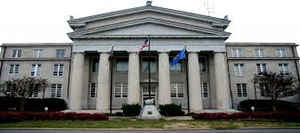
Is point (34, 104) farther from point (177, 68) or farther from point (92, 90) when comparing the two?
point (177, 68)

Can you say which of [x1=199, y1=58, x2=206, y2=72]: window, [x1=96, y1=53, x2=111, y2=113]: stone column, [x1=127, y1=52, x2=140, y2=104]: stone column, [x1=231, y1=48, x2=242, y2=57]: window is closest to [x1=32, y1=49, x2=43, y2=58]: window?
[x1=96, y1=53, x2=111, y2=113]: stone column

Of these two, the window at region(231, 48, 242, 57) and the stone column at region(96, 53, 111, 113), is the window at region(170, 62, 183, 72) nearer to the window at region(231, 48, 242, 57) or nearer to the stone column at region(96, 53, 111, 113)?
the window at region(231, 48, 242, 57)

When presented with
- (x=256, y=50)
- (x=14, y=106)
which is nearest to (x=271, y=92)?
(x=256, y=50)

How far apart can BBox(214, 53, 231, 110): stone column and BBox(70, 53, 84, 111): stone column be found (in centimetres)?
1682

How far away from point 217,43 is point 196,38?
279 cm

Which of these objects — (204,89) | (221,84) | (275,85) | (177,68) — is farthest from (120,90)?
(275,85)

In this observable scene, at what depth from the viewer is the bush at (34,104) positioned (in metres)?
26.0

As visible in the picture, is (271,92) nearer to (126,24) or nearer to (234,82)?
(234,82)

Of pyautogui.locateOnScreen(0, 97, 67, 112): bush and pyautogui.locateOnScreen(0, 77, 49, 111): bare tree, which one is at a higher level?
pyautogui.locateOnScreen(0, 77, 49, 111): bare tree

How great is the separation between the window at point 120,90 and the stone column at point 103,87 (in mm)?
2874

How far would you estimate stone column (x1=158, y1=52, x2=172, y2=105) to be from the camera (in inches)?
945

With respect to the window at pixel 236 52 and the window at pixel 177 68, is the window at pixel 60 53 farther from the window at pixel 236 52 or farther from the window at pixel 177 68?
the window at pixel 236 52

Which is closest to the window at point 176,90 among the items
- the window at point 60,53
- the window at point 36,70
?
the window at point 60,53

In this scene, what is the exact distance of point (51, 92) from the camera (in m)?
28.5
